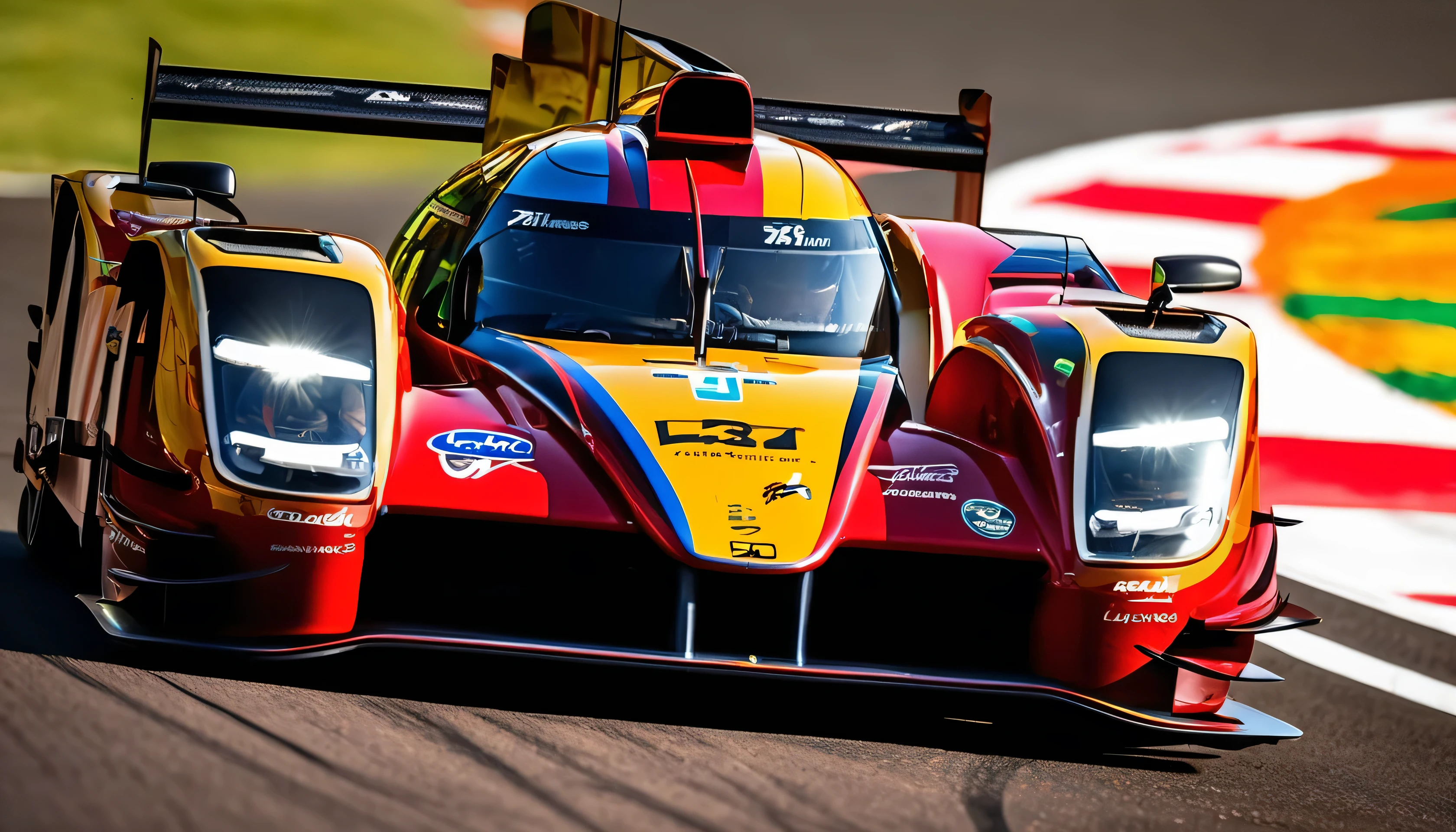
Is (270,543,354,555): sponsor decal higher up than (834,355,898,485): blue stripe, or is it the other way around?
(834,355,898,485): blue stripe

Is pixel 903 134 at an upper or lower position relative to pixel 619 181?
upper

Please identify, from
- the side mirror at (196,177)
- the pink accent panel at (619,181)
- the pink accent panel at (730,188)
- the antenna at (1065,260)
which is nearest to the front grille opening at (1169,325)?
the antenna at (1065,260)

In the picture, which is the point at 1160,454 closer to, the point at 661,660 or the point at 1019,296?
the point at 661,660

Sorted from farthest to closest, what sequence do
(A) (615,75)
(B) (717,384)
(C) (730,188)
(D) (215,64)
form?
(D) (215,64)
(A) (615,75)
(C) (730,188)
(B) (717,384)

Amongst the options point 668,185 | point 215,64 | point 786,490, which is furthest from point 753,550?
point 215,64

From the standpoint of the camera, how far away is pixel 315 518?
317cm

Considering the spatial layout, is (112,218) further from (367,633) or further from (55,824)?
(55,824)

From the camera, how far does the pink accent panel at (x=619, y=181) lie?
4.42 m

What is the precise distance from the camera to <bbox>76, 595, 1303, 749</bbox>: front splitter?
10.0 ft

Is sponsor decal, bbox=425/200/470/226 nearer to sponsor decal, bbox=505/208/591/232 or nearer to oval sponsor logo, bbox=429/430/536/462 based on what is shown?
sponsor decal, bbox=505/208/591/232

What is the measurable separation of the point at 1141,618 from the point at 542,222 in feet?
6.89

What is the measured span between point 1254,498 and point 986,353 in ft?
2.75

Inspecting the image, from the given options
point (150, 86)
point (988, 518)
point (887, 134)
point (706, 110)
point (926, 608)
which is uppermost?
point (887, 134)

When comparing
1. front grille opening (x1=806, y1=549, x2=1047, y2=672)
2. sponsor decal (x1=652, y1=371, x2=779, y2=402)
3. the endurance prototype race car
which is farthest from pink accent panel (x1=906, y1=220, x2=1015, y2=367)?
front grille opening (x1=806, y1=549, x2=1047, y2=672)
